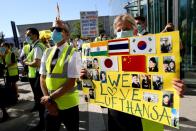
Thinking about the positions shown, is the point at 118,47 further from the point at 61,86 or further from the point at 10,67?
the point at 10,67

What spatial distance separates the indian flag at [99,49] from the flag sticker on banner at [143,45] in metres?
0.37

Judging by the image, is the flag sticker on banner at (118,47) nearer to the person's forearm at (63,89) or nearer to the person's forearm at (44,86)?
the person's forearm at (63,89)

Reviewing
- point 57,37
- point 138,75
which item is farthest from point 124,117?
point 57,37

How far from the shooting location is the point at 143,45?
10.5ft

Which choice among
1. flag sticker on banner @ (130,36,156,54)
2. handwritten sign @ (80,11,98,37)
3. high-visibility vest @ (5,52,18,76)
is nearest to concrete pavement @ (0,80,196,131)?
high-visibility vest @ (5,52,18,76)

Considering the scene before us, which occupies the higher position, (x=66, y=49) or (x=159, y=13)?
(x=159, y=13)

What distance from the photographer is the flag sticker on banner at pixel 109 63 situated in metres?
3.50

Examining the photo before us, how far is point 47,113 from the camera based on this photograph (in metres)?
4.01

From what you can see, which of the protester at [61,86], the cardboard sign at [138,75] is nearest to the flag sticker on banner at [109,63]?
the cardboard sign at [138,75]

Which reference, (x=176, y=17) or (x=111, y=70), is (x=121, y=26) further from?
(x=176, y=17)

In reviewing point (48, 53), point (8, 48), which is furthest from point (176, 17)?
point (48, 53)

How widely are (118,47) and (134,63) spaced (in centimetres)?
26

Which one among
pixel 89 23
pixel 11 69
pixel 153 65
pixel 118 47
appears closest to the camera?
pixel 153 65

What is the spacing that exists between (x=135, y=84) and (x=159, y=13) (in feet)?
33.2
